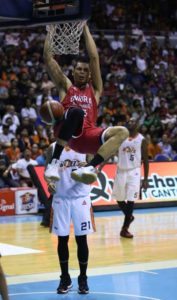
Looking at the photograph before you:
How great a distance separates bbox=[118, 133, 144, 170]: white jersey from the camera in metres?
12.9

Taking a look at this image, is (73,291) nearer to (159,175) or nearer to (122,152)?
(122,152)

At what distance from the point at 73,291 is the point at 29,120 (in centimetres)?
1102

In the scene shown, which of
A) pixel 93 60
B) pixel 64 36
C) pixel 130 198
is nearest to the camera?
pixel 93 60

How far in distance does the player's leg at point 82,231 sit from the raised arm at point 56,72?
4.25 ft

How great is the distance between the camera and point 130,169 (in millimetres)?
12891

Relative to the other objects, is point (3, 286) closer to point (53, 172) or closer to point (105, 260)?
point (53, 172)

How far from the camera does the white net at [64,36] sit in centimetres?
830

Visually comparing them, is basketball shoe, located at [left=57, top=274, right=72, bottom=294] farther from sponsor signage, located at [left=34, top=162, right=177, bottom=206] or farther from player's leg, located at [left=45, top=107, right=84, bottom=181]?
sponsor signage, located at [left=34, top=162, right=177, bottom=206]

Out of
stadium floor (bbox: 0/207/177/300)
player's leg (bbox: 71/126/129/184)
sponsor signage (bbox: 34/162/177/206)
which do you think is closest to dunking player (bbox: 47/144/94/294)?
stadium floor (bbox: 0/207/177/300)

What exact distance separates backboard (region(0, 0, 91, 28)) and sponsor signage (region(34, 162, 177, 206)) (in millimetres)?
8825

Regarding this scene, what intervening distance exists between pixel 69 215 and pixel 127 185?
446cm

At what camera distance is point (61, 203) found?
27.6 ft

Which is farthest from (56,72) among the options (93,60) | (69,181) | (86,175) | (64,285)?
(64,285)

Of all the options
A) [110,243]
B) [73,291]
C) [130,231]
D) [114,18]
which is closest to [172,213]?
[130,231]
